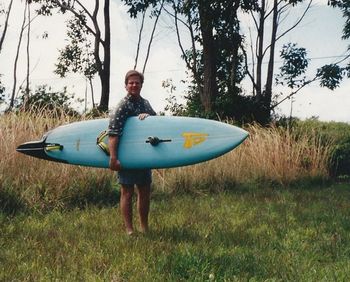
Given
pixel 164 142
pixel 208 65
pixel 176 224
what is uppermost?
pixel 208 65

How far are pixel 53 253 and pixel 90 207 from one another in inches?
91.0

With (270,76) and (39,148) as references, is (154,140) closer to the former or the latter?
(39,148)

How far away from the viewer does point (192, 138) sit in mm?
4941

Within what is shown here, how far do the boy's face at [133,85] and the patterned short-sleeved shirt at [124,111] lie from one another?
61 mm

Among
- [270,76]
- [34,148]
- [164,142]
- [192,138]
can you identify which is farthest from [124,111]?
[270,76]

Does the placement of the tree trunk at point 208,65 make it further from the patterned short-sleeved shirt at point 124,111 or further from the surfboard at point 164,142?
the patterned short-sleeved shirt at point 124,111

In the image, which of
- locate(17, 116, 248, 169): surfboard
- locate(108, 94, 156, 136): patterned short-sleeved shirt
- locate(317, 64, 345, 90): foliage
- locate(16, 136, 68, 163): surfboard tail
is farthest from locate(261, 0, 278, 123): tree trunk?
locate(108, 94, 156, 136): patterned short-sleeved shirt

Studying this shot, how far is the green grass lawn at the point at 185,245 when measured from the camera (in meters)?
3.28

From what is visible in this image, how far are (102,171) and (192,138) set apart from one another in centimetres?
250

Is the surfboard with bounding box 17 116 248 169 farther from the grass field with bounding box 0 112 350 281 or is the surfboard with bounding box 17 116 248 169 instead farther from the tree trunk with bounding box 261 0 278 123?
the tree trunk with bounding box 261 0 278 123

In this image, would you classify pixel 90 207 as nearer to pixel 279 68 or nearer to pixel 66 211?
pixel 66 211

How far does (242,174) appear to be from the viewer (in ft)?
30.3

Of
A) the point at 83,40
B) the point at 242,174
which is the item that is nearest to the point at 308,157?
the point at 242,174

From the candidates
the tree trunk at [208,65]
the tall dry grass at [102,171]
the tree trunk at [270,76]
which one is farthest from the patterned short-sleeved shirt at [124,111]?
the tree trunk at [270,76]
